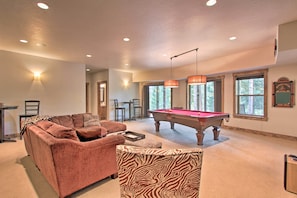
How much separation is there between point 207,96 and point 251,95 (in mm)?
1800

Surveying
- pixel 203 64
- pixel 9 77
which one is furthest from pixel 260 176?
pixel 9 77

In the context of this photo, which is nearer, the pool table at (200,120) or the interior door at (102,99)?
the pool table at (200,120)

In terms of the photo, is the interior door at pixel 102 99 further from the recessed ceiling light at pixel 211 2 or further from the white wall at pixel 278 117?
the recessed ceiling light at pixel 211 2

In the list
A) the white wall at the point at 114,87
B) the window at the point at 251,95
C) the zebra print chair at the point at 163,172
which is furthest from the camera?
the white wall at the point at 114,87

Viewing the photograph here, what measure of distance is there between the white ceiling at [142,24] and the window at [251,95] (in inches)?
55.7

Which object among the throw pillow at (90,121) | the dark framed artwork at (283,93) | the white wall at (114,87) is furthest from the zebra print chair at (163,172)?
the white wall at (114,87)

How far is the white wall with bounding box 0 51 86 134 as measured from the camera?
4906mm

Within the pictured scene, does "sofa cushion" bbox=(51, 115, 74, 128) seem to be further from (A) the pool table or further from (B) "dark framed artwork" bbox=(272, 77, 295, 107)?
(B) "dark framed artwork" bbox=(272, 77, 295, 107)

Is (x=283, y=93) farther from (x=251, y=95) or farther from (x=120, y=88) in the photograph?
(x=120, y=88)

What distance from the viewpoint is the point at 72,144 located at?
199 cm

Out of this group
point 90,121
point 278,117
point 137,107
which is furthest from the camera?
point 137,107

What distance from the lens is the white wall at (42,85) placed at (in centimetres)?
491

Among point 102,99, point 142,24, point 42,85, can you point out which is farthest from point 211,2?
point 102,99

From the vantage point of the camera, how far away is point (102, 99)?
871cm
